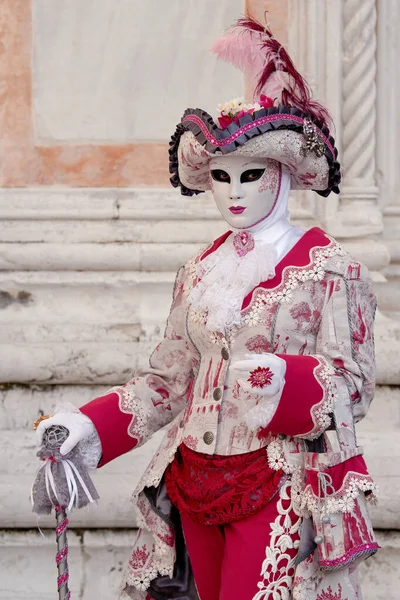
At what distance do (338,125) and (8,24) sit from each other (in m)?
1.10

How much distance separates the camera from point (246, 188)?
93.9 inches

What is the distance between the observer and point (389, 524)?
10.8 ft

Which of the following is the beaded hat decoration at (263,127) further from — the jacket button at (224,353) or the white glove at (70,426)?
the white glove at (70,426)

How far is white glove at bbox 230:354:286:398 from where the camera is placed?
2.12m

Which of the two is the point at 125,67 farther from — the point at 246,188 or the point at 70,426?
Answer: the point at 70,426

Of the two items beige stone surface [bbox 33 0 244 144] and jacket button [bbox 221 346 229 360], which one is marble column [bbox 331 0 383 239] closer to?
beige stone surface [bbox 33 0 244 144]

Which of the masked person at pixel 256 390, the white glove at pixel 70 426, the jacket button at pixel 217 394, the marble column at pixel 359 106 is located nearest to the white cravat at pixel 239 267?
the masked person at pixel 256 390

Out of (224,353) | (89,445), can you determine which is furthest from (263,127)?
(89,445)

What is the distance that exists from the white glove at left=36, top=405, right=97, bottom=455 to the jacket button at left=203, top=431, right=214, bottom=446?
234 mm

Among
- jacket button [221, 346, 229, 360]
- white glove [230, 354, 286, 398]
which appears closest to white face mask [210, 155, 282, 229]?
jacket button [221, 346, 229, 360]

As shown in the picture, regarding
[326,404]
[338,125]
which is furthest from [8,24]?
[326,404]

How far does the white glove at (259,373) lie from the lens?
2125 millimetres

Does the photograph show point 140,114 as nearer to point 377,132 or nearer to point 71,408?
point 377,132

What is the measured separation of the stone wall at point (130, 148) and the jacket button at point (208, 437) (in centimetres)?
126
